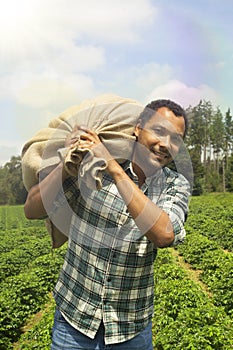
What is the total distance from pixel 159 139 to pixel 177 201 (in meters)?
0.32

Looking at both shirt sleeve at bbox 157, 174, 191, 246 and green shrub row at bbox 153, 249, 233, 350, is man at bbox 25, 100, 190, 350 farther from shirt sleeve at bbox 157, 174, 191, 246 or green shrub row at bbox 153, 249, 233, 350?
green shrub row at bbox 153, 249, 233, 350

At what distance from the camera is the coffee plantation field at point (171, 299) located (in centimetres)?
552

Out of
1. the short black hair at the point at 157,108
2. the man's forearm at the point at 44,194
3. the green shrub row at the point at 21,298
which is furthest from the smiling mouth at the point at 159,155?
the green shrub row at the point at 21,298

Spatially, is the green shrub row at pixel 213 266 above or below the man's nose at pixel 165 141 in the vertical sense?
below

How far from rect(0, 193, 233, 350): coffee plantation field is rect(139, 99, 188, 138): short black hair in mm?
1052

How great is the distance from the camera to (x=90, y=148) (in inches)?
59.2

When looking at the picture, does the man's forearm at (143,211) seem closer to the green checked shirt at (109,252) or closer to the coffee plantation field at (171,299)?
the green checked shirt at (109,252)

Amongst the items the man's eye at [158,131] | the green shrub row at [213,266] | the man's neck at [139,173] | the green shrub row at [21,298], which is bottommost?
the green shrub row at [21,298]

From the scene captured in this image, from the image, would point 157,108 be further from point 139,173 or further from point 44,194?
point 44,194

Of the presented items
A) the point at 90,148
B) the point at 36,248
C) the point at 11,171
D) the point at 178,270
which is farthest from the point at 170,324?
the point at 11,171

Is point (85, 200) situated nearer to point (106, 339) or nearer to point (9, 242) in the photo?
point (106, 339)

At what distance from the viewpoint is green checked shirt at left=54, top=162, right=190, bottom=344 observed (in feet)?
6.04

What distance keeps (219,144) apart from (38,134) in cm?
5809

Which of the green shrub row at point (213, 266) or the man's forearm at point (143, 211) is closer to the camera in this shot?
the man's forearm at point (143, 211)
